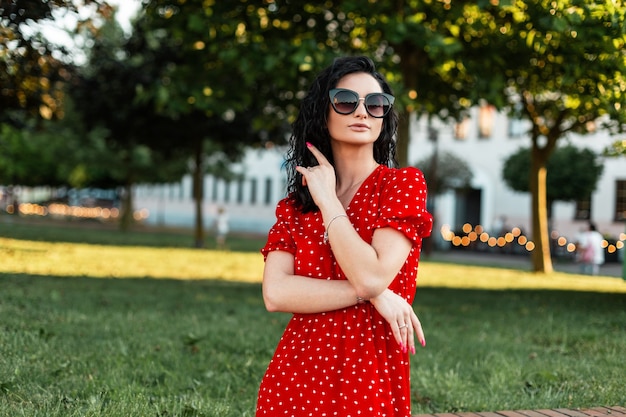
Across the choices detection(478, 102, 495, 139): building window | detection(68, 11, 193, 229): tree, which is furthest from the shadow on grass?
detection(478, 102, 495, 139): building window

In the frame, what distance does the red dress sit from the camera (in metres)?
2.60

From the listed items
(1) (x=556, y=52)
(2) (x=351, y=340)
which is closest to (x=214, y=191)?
(1) (x=556, y=52)

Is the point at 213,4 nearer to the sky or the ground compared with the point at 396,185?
nearer to the sky

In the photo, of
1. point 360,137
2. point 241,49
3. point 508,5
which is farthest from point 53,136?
point 360,137

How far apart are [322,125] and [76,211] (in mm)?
70967

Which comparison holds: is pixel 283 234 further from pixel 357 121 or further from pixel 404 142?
A: pixel 404 142

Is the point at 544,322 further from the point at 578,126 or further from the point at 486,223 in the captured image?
the point at 486,223

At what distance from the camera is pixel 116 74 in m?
27.7

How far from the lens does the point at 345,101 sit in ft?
9.11

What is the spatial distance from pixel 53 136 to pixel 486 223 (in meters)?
21.3

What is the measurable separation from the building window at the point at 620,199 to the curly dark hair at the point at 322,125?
3687cm

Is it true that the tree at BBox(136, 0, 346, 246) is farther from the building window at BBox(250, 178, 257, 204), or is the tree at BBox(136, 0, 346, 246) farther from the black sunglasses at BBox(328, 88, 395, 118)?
the building window at BBox(250, 178, 257, 204)

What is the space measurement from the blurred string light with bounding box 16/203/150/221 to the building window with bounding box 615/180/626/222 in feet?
124

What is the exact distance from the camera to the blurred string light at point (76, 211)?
68.1m
